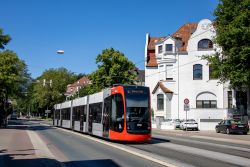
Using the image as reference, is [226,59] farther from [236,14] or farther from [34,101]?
[34,101]

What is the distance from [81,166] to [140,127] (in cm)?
961

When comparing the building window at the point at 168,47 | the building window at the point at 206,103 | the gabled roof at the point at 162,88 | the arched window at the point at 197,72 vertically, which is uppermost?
the building window at the point at 168,47

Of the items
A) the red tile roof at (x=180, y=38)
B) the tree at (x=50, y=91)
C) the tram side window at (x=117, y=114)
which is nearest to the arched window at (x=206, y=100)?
the red tile roof at (x=180, y=38)

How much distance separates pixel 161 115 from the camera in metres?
60.8

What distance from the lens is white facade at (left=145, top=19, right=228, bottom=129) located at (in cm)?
5791

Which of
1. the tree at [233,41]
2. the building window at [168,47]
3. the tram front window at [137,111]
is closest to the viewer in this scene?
the tram front window at [137,111]

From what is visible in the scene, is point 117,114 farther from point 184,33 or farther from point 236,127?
point 184,33

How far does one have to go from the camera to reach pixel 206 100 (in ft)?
193

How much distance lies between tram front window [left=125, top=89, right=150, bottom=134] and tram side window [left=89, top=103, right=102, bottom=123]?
4.15 m

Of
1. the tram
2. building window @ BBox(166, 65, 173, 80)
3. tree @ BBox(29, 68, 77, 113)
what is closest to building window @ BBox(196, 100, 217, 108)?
building window @ BBox(166, 65, 173, 80)

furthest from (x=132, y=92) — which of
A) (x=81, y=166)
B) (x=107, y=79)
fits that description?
(x=107, y=79)

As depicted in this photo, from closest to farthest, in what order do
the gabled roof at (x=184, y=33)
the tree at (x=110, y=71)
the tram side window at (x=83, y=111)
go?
1. the tram side window at (x=83, y=111)
2. the gabled roof at (x=184, y=33)
3. the tree at (x=110, y=71)

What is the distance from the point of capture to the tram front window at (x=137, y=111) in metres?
22.4

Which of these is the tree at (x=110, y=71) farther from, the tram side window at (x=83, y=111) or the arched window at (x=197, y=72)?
the tram side window at (x=83, y=111)
